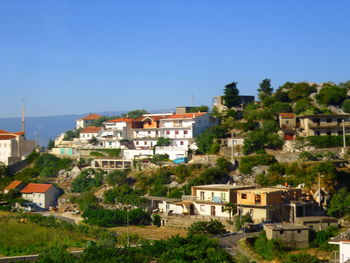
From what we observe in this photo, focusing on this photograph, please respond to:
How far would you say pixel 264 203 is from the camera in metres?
41.1

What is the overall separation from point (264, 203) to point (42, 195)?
2069 centimetres

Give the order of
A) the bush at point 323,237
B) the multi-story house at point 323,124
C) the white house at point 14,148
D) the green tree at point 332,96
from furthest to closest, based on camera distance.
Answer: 1. the white house at point 14,148
2. the green tree at point 332,96
3. the multi-story house at point 323,124
4. the bush at point 323,237

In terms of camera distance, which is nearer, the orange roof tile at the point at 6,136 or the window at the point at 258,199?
the window at the point at 258,199

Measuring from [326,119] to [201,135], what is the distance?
10.4m

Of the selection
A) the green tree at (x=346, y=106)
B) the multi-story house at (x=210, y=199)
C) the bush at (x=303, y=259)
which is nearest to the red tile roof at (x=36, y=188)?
the multi-story house at (x=210, y=199)

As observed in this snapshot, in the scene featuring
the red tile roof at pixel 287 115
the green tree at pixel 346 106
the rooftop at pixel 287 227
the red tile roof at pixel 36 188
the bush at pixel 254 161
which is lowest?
the rooftop at pixel 287 227

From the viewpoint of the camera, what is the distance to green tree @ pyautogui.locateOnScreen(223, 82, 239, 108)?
61969mm

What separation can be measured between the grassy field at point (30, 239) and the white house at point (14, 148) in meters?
22.9

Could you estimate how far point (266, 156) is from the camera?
1906 inches

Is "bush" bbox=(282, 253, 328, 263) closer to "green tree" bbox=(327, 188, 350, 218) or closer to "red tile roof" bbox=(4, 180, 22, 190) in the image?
"green tree" bbox=(327, 188, 350, 218)

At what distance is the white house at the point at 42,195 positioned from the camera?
176 ft

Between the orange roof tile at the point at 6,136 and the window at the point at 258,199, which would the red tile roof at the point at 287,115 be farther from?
the orange roof tile at the point at 6,136

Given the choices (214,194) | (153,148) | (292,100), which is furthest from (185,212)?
(292,100)

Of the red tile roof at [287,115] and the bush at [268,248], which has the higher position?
the red tile roof at [287,115]
